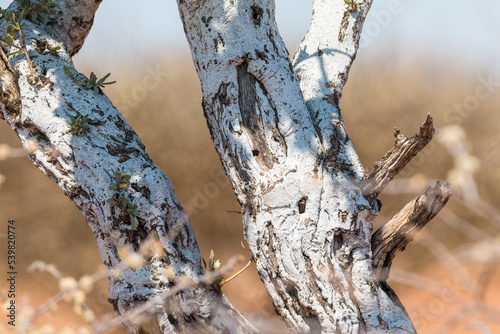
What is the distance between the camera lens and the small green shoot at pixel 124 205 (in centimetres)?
99

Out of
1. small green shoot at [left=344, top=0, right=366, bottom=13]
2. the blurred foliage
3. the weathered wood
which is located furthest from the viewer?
the blurred foliage

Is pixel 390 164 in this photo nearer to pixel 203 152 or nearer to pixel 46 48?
pixel 46 48

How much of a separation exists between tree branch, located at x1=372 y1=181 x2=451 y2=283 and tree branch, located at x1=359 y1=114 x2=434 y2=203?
0.09 metres

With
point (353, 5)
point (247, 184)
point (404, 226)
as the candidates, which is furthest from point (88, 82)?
point (404, 226)

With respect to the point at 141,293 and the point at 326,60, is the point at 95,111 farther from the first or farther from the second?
the point at 326,60

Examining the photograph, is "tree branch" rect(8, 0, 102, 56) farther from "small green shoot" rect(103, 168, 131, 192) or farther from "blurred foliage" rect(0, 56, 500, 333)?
"blurred foliage" rect(0, 56, 500, 333)

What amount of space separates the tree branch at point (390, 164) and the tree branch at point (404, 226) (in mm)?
88

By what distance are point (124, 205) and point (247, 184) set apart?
31 centimetres

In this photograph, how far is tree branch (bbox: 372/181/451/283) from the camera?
1.01 meters

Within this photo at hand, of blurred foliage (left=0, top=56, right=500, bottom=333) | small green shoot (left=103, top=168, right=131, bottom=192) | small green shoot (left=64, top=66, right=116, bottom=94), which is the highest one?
blurred foliage (left=0, top=56, right=500, bottom=333)

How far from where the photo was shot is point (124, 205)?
100cm

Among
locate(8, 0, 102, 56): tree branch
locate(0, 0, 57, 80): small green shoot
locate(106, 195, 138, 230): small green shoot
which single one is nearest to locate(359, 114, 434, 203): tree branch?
locate(106, 195, 138, 230): small green shoot

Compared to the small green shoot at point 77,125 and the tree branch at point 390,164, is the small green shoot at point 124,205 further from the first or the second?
the tree branch at point 390,164

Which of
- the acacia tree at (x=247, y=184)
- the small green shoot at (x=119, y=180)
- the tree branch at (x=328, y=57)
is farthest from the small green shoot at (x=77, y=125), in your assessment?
the tree branch at (x=328, y=57)
